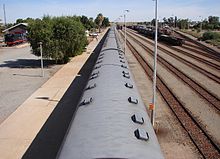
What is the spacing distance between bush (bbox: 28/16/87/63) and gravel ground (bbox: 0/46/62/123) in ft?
6.48

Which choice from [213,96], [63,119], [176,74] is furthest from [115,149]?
[176,74]

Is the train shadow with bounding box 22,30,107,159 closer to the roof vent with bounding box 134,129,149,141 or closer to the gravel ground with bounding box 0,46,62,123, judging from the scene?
the gravel ground with bounding box 0,46,62,123

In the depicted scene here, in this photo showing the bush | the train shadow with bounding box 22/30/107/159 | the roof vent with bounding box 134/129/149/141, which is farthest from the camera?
the bush

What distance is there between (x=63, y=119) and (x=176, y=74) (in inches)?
614

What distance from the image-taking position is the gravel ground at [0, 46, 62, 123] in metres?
17.9

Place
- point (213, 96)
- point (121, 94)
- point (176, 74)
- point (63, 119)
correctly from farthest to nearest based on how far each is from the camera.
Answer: point (176, 74) → point (213, 96) → point (63, 119) → point (121, 94)

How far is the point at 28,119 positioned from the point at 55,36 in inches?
706

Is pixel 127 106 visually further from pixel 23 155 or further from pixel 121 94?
pixel 23 155

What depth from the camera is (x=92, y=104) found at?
8.34 metres

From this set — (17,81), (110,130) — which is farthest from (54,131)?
(17,81)

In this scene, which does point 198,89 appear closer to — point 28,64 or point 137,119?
point 137,119

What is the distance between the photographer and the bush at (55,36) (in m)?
30.2

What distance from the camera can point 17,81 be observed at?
24.5 meters

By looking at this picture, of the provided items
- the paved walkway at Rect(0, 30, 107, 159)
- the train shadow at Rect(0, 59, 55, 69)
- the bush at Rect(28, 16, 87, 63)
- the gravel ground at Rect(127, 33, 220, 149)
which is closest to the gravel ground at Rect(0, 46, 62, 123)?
the train shadow at Rect(0, 59, 55, 69)
